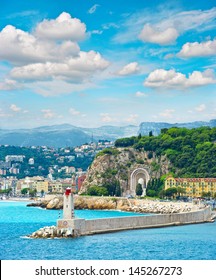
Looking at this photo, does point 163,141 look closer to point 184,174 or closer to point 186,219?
point 184,174

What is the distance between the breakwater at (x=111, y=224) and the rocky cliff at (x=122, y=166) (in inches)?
1690

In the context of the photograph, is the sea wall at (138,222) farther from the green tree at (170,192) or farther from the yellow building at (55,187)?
the yellow building at (55,187)

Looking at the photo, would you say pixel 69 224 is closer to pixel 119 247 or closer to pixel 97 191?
pixel 119 247

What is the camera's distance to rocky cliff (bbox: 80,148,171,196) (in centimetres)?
9112

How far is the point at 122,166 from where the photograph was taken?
93750mm

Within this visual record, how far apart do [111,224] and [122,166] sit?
2221 inches

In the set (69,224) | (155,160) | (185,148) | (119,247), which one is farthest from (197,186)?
(119,247)

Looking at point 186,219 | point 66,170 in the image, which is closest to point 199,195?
point 186,219

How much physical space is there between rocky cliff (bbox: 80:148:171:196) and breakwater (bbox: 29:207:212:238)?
42.9 m

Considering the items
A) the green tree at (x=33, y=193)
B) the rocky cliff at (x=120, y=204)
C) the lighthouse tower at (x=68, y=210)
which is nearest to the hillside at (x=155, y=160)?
the rocky cliff at (x=120, y=204)

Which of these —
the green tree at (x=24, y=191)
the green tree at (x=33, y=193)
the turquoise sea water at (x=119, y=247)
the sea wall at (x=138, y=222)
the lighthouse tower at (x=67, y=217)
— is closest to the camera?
the turquoise sea water at (x=119, y=247)

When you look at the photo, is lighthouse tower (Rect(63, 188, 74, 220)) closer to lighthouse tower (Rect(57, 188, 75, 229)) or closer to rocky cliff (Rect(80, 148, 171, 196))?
lighthouse tower (Rect(57, 188, 75, 229))

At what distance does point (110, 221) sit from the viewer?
37438 millimetres

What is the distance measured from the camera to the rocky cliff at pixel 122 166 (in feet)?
299
